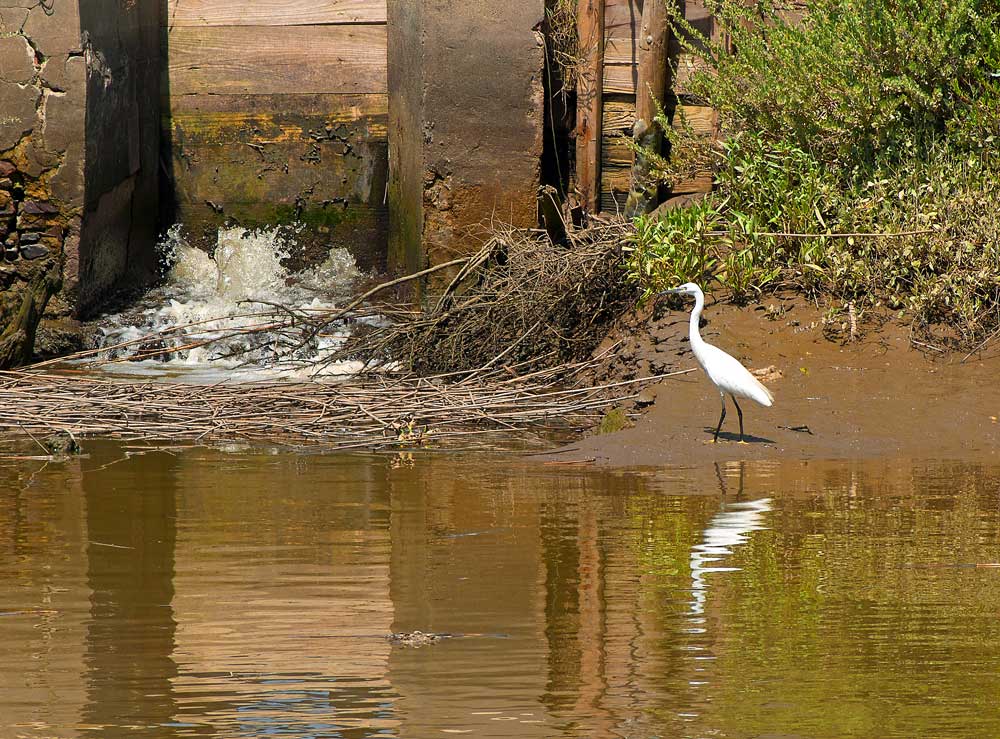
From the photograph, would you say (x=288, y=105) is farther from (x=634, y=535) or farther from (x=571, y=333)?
(x=634, y=535)

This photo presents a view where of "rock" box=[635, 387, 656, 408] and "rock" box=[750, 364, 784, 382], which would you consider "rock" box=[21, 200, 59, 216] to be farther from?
"rock" box=[750, 364, 784, 382]

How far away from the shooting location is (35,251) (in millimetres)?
10555

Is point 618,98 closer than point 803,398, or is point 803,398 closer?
point 803,398

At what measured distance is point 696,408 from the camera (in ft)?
26.0

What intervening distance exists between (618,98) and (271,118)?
3.03m

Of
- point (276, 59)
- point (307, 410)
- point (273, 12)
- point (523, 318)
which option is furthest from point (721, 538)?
point (273, 12)

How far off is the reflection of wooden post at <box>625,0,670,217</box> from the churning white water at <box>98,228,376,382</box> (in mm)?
2503

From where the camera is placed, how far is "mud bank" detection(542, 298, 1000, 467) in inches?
285

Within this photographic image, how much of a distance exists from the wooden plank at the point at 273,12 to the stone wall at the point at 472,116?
1.09 m

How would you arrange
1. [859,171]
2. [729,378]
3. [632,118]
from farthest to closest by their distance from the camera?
[632,118], [859,171], [729,378]

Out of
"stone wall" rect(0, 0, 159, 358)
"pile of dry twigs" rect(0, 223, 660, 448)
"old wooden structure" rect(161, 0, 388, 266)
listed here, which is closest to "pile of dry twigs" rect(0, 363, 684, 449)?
"pile of dry twigs" rect(0, 223, 660, 448)

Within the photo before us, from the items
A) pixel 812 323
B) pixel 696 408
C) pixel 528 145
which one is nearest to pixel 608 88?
pixel 528 145

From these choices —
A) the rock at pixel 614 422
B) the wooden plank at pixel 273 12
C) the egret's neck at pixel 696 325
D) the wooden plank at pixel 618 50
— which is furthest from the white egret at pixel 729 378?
the wooden plank at pixel 273 12

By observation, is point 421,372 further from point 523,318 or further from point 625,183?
point 625,183
